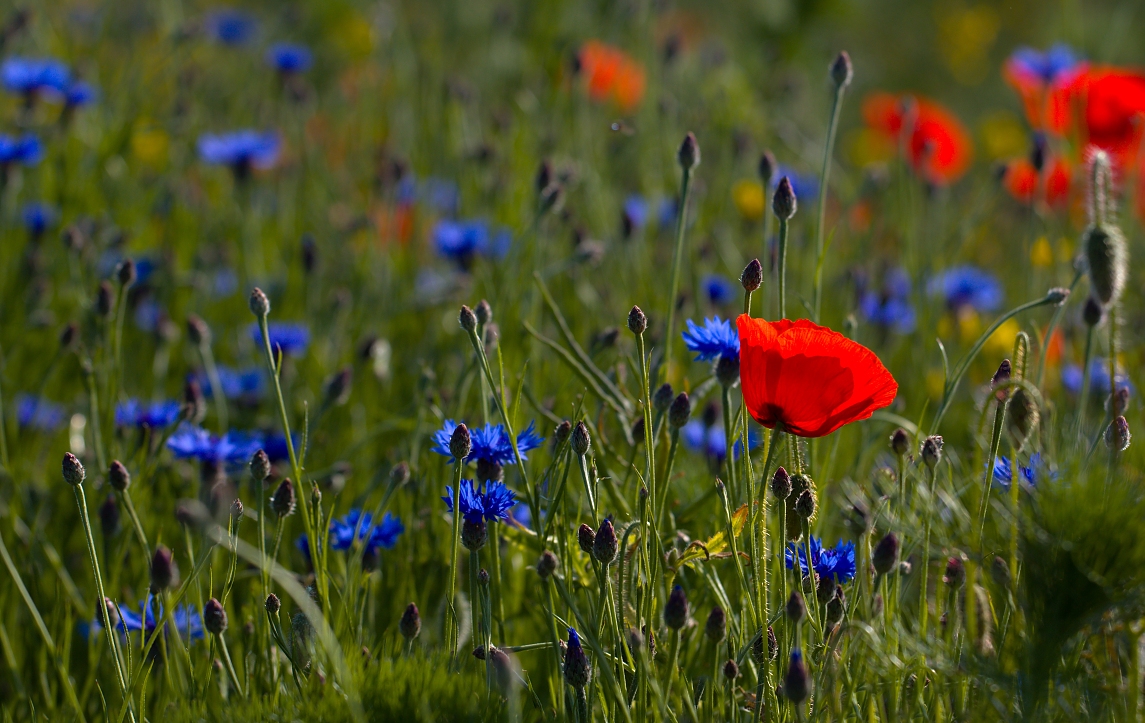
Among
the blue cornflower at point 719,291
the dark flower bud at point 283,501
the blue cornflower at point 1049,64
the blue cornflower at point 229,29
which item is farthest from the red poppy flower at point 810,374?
the blue cornflower at point 229,29

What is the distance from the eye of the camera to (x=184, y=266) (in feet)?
8.21

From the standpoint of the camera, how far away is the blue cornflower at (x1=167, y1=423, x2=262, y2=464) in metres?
1.44

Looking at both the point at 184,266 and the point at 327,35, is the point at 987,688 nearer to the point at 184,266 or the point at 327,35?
the point at 184,266

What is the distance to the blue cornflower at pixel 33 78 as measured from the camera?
2.45m

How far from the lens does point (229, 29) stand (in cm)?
339

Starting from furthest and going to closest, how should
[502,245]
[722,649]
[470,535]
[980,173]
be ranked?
[980,173] < [502,245] < [722,649] < [470,535]

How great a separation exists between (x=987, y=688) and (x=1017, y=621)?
3.1 inches

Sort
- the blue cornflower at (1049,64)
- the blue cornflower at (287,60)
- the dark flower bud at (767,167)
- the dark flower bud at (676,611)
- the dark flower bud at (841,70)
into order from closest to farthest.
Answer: the dark flower bud at (676,611) → the dark flower bud at (841,70) → the dark flower bud at (767,167) → the blue cornflower at (1049,64) → the blue cornflower at (287,60)

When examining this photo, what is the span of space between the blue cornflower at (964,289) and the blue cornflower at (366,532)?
1472 mm

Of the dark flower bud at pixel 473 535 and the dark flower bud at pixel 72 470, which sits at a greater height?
the dark flower bud at pixel 72 470

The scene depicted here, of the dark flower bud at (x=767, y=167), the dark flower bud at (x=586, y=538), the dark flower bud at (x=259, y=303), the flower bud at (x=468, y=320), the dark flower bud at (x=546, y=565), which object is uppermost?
the dark flower bud at (x=767, y=167)

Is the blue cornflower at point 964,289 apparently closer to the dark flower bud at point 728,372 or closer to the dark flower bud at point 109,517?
the dark flower bud at point 728,372

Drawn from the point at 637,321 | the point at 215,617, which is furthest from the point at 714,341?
the point at 215,617

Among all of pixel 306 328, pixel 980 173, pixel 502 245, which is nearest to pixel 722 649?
pixel 306 328
